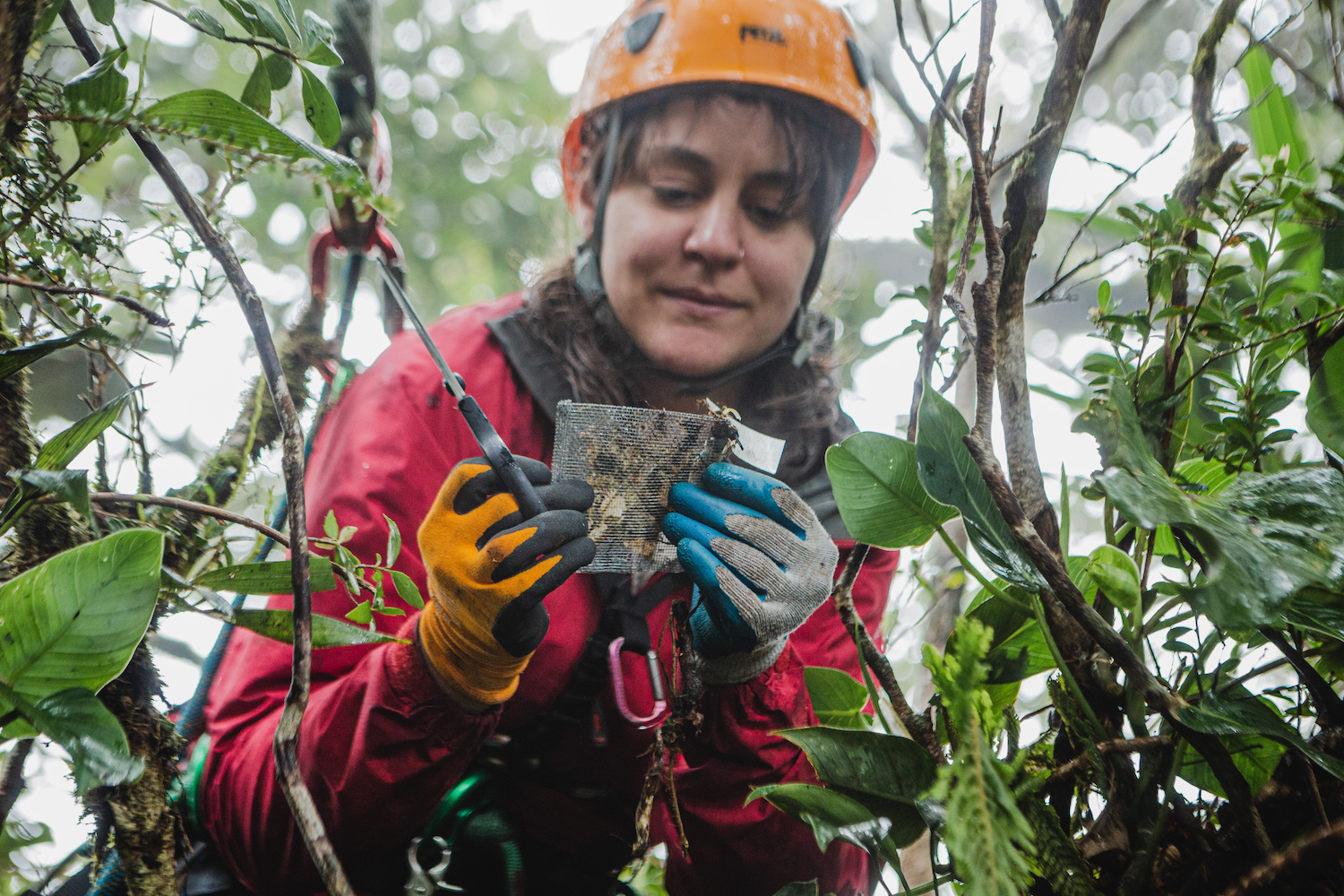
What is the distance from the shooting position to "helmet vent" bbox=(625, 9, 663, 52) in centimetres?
149

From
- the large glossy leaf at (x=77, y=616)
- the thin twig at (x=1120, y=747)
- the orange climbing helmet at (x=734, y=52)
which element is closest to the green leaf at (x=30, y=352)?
the large glossy leaf at (x=77, y=616)

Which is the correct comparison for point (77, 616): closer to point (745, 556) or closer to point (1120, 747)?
point (1120, 747)

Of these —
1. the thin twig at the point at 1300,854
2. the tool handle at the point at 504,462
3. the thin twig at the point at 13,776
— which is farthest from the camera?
the tool handle at the point at 504,462

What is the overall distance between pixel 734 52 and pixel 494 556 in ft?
3.66

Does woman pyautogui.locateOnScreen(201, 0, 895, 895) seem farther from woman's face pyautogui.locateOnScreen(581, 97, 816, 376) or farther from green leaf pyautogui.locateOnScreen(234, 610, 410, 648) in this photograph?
green leaf pyautogui.locateOnScreen(234, 610, 410, 648)

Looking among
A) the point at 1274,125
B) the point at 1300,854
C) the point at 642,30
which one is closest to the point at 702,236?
the point at 642,30

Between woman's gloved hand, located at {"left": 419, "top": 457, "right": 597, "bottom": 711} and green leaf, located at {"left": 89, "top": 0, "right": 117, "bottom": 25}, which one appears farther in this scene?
woman's gloved hand, located at {"left": 419, "top": 457, "right": 597, "bottom": 711}

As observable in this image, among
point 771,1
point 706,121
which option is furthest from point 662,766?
Answer: point 771,1

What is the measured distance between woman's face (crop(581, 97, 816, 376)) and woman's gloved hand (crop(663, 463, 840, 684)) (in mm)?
468

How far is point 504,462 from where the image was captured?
0.85m

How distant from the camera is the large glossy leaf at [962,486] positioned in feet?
1.45

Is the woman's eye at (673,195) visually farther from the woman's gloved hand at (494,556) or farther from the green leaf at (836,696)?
the green leaf at (836,696)

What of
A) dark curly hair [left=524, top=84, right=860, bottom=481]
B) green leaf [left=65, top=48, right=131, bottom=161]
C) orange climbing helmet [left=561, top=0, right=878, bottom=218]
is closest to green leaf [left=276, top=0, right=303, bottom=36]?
green leaf [left=65, top=48, right=131, bottom=161]

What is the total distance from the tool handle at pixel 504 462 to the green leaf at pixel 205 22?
40cm
